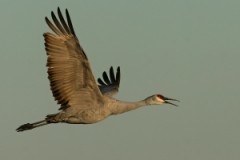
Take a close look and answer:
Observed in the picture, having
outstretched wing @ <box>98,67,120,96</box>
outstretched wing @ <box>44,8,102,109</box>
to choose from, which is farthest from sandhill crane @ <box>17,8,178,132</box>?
outstretched wing @ <box>98,67,120,96</box>

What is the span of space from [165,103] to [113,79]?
14.1 feet

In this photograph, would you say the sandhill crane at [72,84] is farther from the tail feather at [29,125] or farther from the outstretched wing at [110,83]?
the outstretched wing at [110,83]

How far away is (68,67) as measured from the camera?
2227 cm

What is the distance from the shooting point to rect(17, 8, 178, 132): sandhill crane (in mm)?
22078

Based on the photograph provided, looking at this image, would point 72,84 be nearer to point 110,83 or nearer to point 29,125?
point 29,125

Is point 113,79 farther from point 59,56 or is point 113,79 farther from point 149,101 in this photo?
point 59,56

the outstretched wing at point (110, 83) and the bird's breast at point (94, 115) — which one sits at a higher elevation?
the outstretched wing at point (110, 83)

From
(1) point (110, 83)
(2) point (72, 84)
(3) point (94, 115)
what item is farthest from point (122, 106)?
(1) point (110, 83)

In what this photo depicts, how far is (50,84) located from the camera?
2300cm

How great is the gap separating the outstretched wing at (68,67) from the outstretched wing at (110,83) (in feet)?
14.8

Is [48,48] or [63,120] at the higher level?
[48,48]

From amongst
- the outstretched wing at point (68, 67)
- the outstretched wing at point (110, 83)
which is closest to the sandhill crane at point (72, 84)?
the outstretched wing at point (68, 67)

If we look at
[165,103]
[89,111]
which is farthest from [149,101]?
[89,111]

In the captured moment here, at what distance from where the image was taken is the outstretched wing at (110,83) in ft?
91.6
